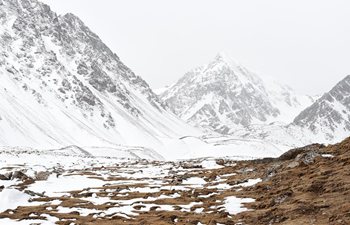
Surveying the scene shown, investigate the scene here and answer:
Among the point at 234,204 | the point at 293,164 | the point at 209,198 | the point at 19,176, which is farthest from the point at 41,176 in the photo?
the point at 293,164

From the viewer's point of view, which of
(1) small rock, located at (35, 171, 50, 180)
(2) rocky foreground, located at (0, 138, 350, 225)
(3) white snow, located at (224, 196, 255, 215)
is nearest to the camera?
(2) rocky foreground, located at (0, 138, 350, 225)

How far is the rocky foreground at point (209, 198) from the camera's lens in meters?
22.6

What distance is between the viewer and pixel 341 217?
61.2 ft

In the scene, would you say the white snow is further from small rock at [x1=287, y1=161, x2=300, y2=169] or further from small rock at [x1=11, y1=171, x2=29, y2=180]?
small rock at [x1=11, y1=171, x2=29, y2=180]

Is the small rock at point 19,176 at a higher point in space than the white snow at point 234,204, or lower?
higher

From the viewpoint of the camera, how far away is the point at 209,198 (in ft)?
101

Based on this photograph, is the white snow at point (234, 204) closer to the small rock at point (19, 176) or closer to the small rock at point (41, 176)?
the small rock at point (19, 176)

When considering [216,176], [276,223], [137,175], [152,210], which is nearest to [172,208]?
[152,210]

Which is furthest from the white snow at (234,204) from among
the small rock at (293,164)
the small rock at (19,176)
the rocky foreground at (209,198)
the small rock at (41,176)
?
the small rock at (41,176)

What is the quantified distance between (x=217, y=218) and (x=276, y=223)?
3771 millimetres

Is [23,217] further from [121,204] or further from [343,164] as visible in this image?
[343,164]

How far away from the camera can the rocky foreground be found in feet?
74.1

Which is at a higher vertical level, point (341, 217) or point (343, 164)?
point (343, 164)

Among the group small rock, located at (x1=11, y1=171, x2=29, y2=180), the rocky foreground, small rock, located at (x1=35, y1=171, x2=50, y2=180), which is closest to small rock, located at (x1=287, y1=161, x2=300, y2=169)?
the rocky foreground
